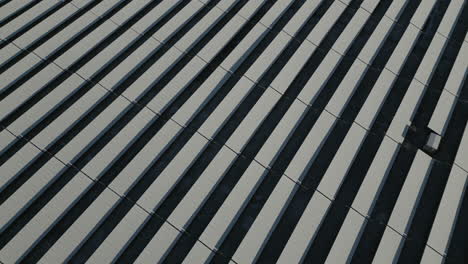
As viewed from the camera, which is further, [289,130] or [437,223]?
[289,130]

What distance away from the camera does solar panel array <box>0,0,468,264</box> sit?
914 cm

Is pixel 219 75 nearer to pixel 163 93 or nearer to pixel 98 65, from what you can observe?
pixel 163 93

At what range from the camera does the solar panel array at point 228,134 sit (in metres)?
9.14

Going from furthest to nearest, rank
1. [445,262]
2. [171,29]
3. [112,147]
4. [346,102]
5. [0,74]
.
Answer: [171,29] → [346,102] → [0,74] → [112,147] → [445,262]

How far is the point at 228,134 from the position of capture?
10.5 m

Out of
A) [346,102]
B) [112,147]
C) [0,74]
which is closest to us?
[112,147]

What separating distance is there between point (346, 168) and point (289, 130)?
1.73m

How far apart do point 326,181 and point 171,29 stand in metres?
6.34

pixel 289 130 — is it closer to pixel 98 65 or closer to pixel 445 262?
pixel 445 262

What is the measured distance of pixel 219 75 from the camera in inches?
448

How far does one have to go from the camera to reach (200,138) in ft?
33.9

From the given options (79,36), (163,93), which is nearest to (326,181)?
(163,93)

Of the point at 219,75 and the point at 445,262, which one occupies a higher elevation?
the point at 219,75

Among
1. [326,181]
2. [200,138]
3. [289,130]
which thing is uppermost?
[289,130]
